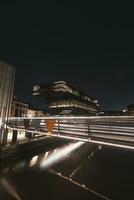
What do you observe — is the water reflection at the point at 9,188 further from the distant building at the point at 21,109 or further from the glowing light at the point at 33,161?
the distant building at the point at 21,109

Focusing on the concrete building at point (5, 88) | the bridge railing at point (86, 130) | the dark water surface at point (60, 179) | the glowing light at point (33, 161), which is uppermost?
the concrete building at point (5, 88)

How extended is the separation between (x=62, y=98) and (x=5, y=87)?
78.2m

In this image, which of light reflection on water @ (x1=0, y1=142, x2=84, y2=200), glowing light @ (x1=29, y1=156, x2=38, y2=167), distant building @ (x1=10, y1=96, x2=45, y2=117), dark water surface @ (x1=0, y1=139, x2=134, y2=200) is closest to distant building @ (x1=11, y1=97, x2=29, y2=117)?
distant building @ (x1=10, y1=96, x2=45, y2=117)

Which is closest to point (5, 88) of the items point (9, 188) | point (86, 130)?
point (9, 188)

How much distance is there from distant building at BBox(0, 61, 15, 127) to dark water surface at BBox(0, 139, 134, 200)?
4962 mm

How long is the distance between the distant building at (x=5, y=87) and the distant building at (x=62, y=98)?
6931 cm

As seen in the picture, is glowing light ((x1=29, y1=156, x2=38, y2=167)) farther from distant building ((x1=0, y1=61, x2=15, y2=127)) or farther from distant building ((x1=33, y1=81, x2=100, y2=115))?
distant building ((x1=33, y1=81, x2=100, y2=115))

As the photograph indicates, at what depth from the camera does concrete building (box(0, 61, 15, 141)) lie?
17.6 metres

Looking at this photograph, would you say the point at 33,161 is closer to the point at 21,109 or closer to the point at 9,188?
the point at 9,188

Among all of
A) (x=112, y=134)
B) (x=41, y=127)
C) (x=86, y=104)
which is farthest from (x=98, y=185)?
(x=86, y=104)

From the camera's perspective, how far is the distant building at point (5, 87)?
57.9 feet

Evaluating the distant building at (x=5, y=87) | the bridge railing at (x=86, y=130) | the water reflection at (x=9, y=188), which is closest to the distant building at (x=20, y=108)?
the distant building at (x=5, y=87)

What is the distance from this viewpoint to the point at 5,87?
59.2ft

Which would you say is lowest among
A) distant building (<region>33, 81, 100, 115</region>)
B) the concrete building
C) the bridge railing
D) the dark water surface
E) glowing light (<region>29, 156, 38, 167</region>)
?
the dark water surface
